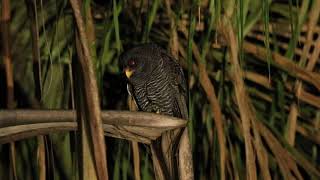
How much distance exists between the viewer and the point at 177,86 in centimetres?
225

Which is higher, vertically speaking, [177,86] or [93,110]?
[93,110]

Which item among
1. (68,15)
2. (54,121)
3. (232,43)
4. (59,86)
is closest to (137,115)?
(54,121)

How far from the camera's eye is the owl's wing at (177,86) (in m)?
2.13

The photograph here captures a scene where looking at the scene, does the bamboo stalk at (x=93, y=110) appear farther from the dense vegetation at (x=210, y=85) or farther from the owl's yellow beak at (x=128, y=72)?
the owl's yellow beak at (x=128, y=72)

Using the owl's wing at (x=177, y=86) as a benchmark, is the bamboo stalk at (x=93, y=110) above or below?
above

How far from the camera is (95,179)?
686mm

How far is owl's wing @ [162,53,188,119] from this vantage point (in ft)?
7.00

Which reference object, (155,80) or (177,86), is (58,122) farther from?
(155,80)

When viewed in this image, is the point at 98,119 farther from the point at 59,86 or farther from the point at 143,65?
the point at 143,65

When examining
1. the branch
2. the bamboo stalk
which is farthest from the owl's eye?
the bamboo stalk

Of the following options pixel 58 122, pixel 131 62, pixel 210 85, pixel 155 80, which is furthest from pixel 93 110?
pixel 155 80

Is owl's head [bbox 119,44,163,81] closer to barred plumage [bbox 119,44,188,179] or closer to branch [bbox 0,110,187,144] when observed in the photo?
barred plumage [bbox 119,44,188,179]

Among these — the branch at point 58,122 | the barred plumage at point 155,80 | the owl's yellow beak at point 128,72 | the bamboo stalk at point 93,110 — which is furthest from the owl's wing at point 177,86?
the bamboo stalk at point 93,110

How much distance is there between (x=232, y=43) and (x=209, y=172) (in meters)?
0.60
